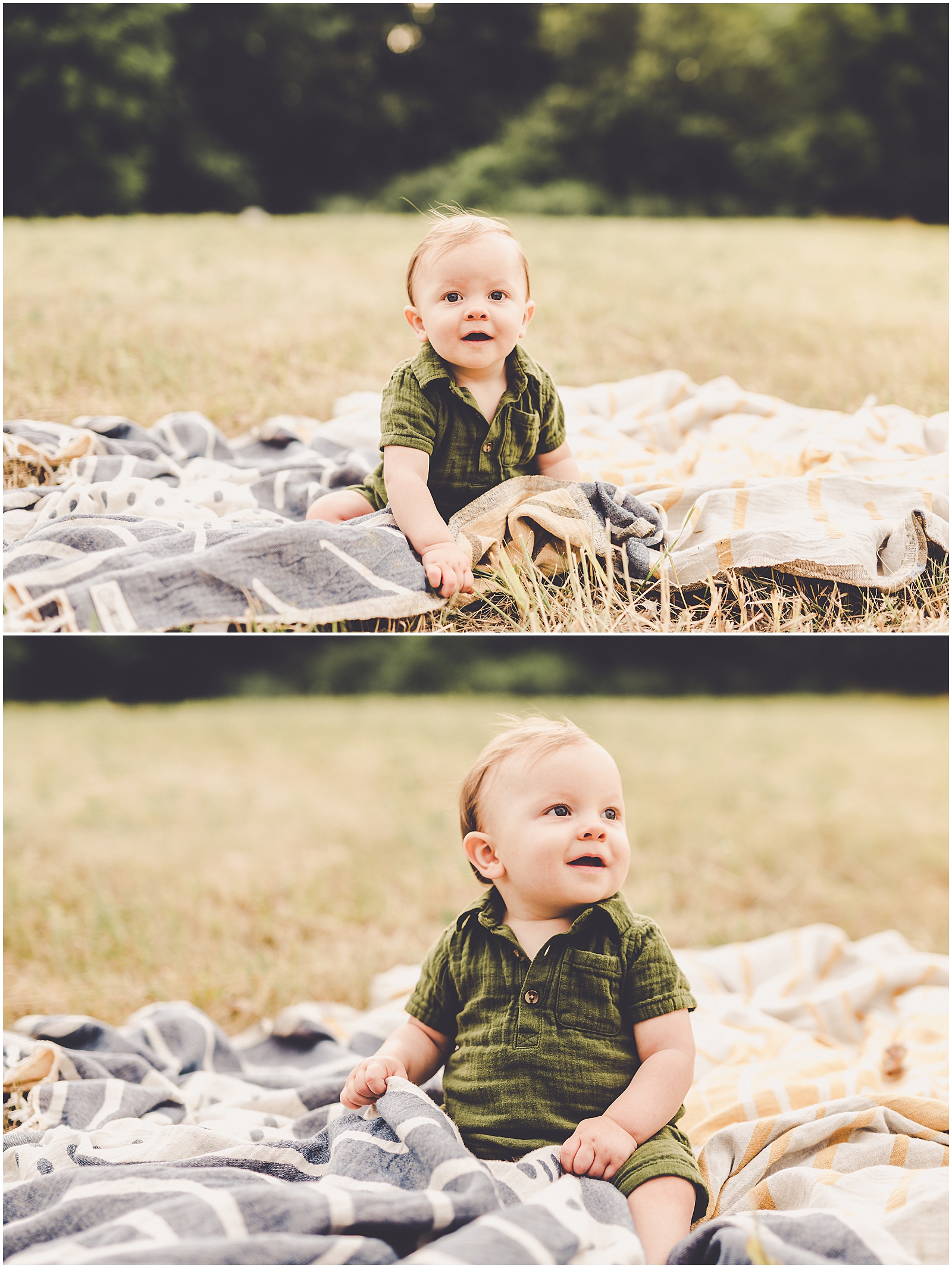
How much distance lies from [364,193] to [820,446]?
9990 mm

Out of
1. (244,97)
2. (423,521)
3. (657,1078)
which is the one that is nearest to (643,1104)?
(657,1078)

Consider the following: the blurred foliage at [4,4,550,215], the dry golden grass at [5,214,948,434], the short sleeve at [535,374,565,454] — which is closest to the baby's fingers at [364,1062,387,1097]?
the short sleeve at [535,374,565,454]

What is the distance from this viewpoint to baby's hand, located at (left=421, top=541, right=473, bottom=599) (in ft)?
5.84

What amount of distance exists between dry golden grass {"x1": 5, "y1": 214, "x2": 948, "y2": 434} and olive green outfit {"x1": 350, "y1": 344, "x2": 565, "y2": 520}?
39.1 inches

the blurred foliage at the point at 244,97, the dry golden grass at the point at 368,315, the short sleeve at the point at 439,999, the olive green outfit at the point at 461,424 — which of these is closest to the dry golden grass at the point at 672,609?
A: the olive green outfit at the point at 461,424

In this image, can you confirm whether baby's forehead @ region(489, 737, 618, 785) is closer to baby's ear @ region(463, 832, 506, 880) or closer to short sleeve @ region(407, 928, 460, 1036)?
baby's ear @ region(463, 832, 506, 880)

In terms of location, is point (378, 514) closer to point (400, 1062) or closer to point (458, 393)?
point (458, 393)

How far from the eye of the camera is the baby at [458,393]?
6.00ft

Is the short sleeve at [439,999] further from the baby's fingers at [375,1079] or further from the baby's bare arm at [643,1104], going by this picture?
the baby's bare arm at [643,1104]

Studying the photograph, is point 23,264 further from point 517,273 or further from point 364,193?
point 364,193

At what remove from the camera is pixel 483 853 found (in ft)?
5.17

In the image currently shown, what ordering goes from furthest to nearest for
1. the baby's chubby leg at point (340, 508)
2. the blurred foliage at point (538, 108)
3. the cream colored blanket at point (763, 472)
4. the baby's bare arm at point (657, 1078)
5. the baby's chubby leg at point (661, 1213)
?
the blurred foliage at point (538, 108) → the baby's chubby leg at point (340, 508) → the cream colored blanket at point (763, 472) → the baby's bare arm at point (657, 1078) → the baby's chubby leg at point (661, 1213)

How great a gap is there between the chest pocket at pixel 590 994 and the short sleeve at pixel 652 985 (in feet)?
0.06

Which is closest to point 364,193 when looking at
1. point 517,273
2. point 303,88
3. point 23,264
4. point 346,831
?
point 303,88
